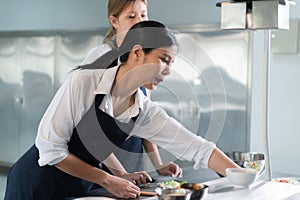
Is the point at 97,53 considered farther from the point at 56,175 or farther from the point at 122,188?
the point at 122,188

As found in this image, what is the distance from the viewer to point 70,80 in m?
1.88

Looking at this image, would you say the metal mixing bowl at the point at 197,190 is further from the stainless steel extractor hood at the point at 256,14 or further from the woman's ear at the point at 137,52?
the stainless steel extractor hood at the point at 256,14

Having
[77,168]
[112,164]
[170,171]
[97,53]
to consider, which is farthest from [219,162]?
[97,53]

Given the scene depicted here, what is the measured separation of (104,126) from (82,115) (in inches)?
6.5

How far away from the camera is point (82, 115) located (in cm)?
188

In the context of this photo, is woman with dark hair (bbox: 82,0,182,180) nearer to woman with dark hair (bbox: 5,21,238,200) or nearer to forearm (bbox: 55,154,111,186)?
woman with dark hair (bbox: 5,21,238,200)

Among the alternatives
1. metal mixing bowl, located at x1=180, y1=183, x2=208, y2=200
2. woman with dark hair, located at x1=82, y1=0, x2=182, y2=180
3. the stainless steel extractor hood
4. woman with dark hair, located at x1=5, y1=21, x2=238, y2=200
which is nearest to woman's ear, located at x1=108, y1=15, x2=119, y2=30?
woman with dark hair, located at x1=82, y1=0, x2=182, y2=180

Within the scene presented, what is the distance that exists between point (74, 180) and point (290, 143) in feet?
7.08

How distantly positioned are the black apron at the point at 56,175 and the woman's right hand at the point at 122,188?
215mm

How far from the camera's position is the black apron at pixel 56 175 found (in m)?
1.98

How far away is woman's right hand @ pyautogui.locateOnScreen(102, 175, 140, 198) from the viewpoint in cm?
171

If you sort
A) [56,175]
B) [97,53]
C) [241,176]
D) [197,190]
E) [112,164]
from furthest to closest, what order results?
[97,53] → [112,164] → [56,175] → [241,176] → [197,190]

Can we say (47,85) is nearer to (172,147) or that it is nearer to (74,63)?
(74,63)

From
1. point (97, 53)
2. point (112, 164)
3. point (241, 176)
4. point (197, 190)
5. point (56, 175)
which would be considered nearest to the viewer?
point (197, 190)
